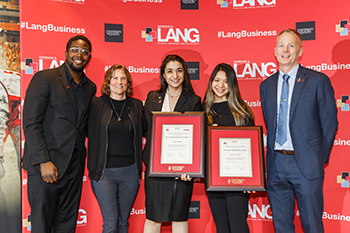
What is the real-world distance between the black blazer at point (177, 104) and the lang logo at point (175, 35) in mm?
1060

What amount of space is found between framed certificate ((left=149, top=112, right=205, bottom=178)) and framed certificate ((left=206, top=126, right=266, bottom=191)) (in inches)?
5.1

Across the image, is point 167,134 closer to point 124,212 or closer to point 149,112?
point 149,112

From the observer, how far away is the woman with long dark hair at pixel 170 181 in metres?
2.64

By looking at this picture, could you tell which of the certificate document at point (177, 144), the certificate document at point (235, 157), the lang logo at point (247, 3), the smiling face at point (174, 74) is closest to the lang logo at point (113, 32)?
the smiling face at point (174, 74)

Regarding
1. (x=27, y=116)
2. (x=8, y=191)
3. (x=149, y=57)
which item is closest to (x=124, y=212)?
(x=27, y=116)

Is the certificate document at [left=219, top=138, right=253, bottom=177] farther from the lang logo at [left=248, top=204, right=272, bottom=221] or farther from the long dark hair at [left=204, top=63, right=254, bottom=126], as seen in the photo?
the lang logo at [left=248, top=204, right=272, bottom=221]

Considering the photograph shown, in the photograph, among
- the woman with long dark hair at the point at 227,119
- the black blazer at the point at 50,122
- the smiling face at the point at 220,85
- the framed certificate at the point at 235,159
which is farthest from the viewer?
the smiling face at the point at 220,85

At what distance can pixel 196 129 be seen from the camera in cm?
251

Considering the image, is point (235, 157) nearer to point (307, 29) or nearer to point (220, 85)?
point (220, 85)

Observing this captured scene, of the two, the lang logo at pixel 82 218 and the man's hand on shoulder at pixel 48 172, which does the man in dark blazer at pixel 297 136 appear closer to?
the man's hand on shoulder at pixel 48 172

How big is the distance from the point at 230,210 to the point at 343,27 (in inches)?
112

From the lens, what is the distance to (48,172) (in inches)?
89.9

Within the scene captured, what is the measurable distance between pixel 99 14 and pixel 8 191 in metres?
2.71

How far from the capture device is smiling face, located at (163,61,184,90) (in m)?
2.79
